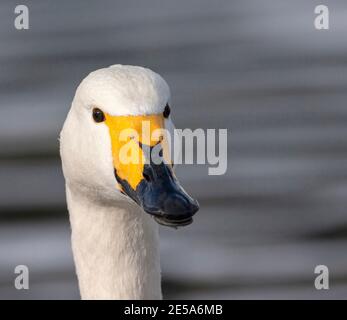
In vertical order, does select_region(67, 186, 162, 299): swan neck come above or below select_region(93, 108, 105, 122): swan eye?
below

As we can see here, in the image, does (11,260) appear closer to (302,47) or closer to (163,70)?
(163,70)

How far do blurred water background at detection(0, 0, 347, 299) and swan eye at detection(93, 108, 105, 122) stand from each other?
9.17 feet

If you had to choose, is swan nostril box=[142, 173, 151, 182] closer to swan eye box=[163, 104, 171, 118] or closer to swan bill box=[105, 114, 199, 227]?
swan bill box=[105, 114, 199, 227]

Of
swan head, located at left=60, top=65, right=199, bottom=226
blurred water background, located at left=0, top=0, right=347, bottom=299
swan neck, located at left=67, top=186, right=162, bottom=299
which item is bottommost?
swan neck, located at left=67, top=186, right=162, bottom=299

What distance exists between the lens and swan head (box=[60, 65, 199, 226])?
4125 millimetres

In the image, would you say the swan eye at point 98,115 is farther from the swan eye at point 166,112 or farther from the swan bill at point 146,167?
the swan eye at point 166,112

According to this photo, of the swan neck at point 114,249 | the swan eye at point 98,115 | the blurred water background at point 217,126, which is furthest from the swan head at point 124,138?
the blurred water background at point 217,126

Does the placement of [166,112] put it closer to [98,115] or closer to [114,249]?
[98,115]

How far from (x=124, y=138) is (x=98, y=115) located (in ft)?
0.54

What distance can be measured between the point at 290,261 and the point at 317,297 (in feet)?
1.59

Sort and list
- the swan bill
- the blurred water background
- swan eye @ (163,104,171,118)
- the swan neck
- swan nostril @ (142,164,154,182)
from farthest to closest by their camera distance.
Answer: the blurred water background → the swan neck → swan eye @ (163,104,171,118) → swan nostril @ (142,164,154,182) → the swan bill

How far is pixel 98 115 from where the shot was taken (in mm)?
4348

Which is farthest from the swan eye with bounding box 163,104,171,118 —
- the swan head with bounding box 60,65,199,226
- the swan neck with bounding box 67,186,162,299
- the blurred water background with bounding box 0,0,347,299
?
the blurred water background with bounding box 0,0,347,299

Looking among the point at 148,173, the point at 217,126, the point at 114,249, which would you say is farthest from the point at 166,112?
the point at 217,126
